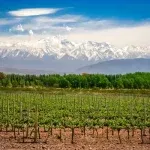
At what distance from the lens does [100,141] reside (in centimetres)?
2411

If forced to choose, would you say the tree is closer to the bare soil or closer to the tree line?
the tree line

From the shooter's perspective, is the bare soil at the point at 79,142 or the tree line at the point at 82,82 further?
the tree line at the point at 82,82

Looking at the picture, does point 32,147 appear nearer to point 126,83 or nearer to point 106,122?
point 106,122

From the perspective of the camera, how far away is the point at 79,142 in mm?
23672

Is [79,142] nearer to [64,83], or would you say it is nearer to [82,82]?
[64,83]

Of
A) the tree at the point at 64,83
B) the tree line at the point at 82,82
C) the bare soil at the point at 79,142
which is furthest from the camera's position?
the tree at the point at 64,83

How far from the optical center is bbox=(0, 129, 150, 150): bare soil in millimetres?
22031

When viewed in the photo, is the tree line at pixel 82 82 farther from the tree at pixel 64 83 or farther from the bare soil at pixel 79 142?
the bare soil at pixel 79 142

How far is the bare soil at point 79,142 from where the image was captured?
22.0m

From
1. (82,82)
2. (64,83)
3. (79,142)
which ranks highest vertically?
(82,82)

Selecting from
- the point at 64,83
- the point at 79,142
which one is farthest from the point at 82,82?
the point at 79,142

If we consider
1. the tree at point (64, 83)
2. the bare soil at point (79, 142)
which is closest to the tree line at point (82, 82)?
the tree at point (64, 83)

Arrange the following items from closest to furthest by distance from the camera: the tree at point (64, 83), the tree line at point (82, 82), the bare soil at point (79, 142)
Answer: the bare soil at point (79, 142), the tree line at point (82, 82), the tree at point (64, 83)

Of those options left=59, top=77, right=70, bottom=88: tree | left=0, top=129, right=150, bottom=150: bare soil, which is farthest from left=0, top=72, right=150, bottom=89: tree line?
left=0, top=129, right=150, bottom=150: bare soil
